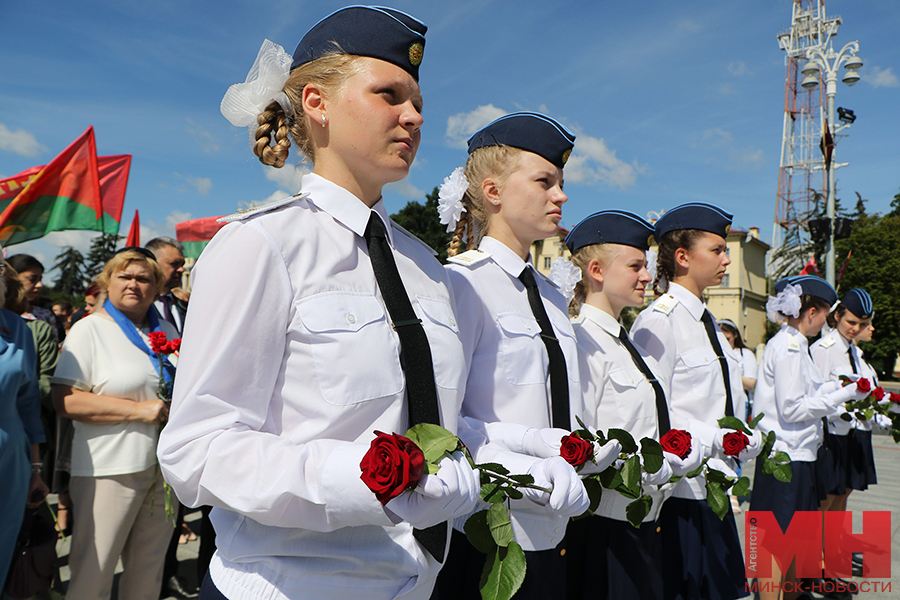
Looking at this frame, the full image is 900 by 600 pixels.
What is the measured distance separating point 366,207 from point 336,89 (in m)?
0.33

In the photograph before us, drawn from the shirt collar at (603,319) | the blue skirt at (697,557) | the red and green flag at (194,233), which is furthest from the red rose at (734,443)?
the red and green flag at (194,233)

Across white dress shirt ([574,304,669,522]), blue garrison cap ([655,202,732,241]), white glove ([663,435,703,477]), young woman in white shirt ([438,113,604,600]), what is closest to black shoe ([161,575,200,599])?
young woman in white shirt ([438,113,604,600])

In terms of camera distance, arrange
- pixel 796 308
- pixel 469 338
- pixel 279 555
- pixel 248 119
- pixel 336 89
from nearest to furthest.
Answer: pixel 279 555
pixel 336 89
pixel 248 119
pixel 469 338
pixel 796 308

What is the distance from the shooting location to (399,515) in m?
1.16

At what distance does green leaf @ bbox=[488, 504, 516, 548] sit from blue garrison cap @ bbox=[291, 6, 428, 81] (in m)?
1.21

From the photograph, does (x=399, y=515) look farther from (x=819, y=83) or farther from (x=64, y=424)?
(x=819, y=83)

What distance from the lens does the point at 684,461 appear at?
2.93 metres

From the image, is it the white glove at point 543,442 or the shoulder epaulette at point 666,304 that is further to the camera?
the shoulder epaulette at point 666,304

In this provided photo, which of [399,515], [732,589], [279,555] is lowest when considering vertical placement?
[732,589]

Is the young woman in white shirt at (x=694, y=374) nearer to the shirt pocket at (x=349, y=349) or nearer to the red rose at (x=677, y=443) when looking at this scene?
the red rose at (x=677, y=443)

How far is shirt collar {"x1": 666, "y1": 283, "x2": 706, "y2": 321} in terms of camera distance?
4008 mm

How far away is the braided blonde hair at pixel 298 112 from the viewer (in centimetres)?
163

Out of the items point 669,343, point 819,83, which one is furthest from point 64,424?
point 819,83

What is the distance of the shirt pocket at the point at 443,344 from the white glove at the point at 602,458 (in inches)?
30.7
